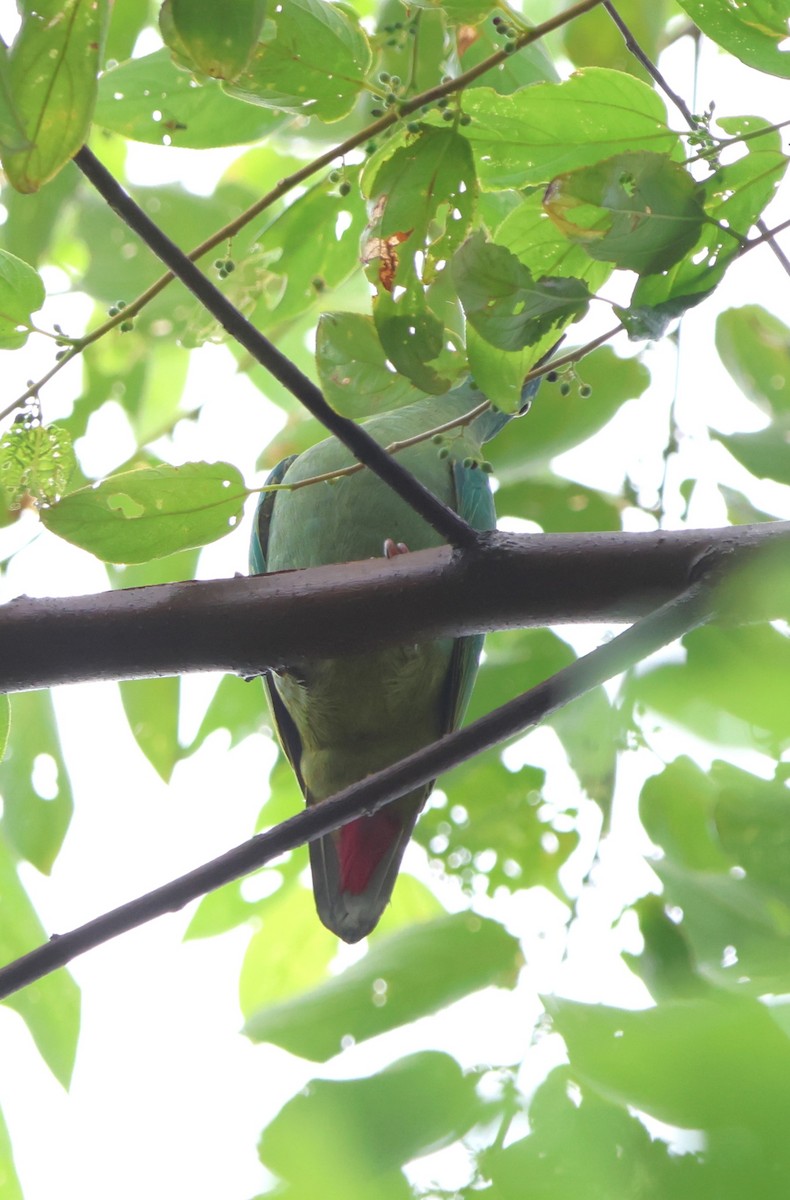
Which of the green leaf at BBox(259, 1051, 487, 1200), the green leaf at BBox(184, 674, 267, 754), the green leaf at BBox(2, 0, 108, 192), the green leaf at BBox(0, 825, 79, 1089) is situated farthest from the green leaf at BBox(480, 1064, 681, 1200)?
the green leaf at BBox(184, 674, 267, 754)

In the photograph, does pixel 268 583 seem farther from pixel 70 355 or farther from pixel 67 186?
pixel 67 186

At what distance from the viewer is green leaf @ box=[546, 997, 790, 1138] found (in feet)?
2.45

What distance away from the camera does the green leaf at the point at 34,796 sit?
6.72ft

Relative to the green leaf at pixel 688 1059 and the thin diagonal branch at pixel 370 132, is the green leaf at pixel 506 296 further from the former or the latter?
the green leaf at pixel 688 1059

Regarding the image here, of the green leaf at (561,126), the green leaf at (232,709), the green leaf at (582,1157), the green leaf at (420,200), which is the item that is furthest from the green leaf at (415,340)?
the green leaf at (232,709)

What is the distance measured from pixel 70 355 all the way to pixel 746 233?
31.5 inches

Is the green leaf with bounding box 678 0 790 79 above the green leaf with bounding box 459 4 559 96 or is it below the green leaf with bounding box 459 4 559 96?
below

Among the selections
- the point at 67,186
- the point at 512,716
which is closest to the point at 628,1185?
the point at 512,716

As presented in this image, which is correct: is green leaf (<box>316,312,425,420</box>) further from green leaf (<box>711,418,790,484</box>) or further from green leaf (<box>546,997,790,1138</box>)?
green leaf (<box>546,997,790,1138</box>)

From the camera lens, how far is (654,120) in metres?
1.33

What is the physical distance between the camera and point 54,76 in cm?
97

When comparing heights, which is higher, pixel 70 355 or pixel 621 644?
pixel 70 355

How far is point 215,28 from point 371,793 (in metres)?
0.79

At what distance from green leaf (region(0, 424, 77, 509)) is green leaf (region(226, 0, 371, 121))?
46 centimetres
